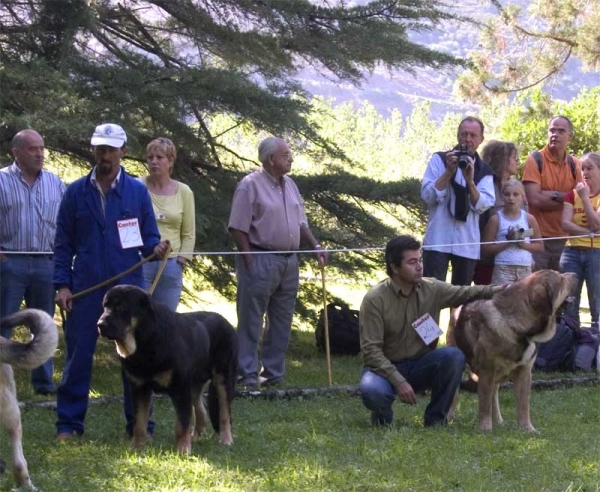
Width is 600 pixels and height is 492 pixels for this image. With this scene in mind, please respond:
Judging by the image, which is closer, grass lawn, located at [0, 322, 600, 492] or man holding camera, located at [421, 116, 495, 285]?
grass lawn, located at [0, 322, 600, 492]

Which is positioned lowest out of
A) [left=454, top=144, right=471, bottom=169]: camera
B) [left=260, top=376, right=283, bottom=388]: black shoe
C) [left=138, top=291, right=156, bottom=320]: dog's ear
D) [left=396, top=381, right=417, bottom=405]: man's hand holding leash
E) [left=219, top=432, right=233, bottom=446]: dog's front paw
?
[left=219, top=432, right=233, bottom=446]: dog's front paw

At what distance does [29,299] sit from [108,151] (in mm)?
2495

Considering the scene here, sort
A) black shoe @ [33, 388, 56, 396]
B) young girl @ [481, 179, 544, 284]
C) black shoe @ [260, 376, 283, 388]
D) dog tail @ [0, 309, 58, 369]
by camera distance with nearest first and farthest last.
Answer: dog tail @ [0, 309, 58, 369], black shoe @ [33, 388, 56, 396], black shoe @ [260, 376, 283, 388], young girl @ [481, 179, 544, 284]

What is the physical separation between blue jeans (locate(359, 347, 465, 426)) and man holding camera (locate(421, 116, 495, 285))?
2275mm

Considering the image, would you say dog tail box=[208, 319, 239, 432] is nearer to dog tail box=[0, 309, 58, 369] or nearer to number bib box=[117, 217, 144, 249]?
number bib box=[117, 217, 144, 249]

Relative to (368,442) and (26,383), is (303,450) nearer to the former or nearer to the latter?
(368,442)

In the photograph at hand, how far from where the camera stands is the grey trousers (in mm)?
9430

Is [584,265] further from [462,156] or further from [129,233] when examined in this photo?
[129,233]

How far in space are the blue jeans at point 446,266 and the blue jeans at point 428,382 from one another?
7.31ft

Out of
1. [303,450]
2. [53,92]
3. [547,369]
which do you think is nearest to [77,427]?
[303,450]

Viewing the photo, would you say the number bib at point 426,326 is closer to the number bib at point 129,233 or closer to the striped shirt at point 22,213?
the number bib at point 129,233

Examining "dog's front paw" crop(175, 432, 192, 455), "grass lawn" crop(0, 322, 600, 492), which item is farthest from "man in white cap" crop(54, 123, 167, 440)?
"dog's front paw" crop(175, 432, 192, 455)

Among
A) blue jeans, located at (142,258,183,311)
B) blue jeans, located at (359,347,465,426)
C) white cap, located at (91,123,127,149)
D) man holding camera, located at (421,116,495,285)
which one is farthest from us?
man holding camera, located at (421,116,495,285)

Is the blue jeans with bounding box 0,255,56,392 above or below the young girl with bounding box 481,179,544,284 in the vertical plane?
below
